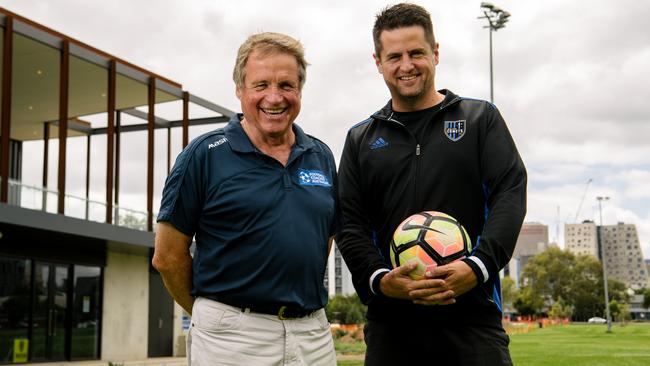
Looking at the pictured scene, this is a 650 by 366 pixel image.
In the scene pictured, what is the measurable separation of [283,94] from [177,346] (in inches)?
1083

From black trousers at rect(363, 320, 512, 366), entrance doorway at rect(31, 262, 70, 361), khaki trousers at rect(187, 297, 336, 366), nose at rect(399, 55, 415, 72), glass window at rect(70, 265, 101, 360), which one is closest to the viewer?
khaki trousers at rect(187, 297, 336, 366)

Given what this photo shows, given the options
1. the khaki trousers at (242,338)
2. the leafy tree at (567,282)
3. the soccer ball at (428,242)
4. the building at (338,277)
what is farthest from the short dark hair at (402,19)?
the building at (338,277)

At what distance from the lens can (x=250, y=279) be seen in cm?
371

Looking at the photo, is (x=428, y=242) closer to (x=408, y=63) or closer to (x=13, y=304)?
(x=408, y=63)

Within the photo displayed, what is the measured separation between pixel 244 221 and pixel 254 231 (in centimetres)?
7

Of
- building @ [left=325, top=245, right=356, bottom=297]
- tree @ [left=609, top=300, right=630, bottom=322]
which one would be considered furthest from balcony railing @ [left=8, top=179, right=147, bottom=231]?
building @ [left=325, top=245, right=356, bottom=297]

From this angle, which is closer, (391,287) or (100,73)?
(391,287)

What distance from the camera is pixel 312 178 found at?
4016mm

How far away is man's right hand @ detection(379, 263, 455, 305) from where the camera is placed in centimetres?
391

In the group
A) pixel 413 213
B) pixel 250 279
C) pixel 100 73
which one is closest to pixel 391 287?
pixel 413 213

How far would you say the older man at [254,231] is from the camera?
12.2 ft

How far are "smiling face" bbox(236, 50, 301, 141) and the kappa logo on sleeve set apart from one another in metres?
0.95

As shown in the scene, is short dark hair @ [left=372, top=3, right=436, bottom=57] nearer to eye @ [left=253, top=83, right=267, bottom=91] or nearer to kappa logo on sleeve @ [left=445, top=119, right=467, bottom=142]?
kappa logo on sleeve @ [left=445, top=119, right=467, bottom=142]

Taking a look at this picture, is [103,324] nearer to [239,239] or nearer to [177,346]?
[177,346]
